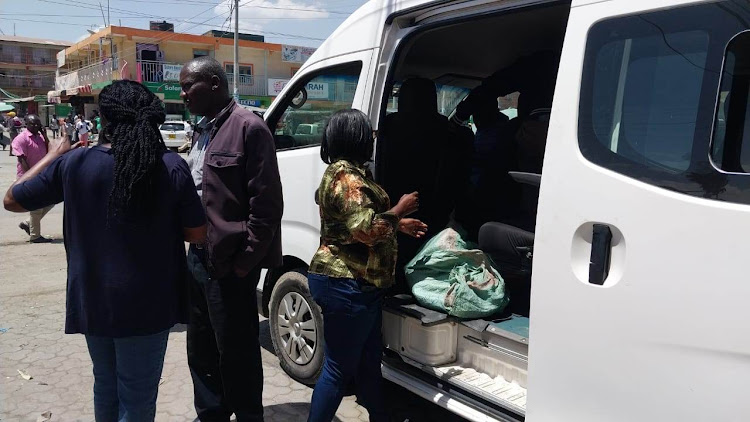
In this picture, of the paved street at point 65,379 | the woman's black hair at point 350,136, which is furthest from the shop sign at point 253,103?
the woman's black hair at point 350,136

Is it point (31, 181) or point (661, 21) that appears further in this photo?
point (31, 181)

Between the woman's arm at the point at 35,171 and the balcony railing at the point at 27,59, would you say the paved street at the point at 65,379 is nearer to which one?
the woman's arm at the point at 35,171

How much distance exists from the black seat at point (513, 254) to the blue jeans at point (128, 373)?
1.80m

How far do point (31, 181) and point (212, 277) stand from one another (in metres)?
0.90

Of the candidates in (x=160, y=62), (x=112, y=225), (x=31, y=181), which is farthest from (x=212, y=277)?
(x=160, y=62)

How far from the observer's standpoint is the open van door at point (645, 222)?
183 centimetres

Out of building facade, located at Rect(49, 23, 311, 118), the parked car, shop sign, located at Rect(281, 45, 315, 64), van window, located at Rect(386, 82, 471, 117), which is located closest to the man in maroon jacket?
van window, located at Rect(386, 82, 471, 117)

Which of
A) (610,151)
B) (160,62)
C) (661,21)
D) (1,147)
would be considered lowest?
(1,147)

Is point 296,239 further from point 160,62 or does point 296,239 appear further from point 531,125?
point 160,62

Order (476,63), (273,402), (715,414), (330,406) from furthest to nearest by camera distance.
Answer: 1. (476,63)
2. (273,402)
3. (330,406)
4. (715,414)

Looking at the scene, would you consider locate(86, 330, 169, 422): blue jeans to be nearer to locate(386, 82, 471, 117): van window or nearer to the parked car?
locate(386, 82, 471, 117): van window

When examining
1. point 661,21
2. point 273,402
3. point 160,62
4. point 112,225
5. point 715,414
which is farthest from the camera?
point 160,62

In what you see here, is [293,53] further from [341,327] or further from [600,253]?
[600,253]

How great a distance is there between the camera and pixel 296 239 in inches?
150
